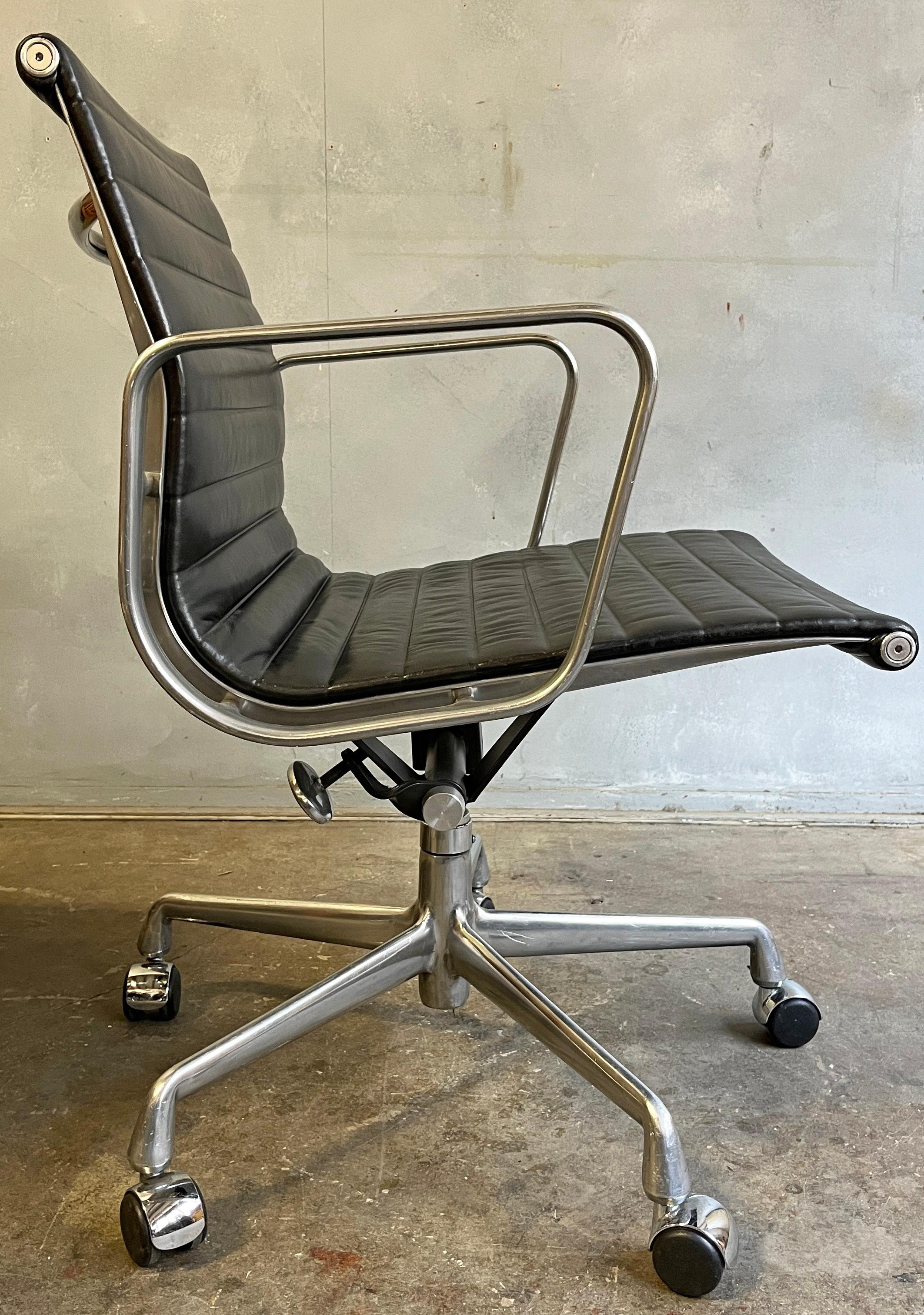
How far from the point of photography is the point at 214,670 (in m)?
1.02

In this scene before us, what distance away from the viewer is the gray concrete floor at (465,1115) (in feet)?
3.41

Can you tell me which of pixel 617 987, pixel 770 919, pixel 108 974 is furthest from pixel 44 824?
pixel 770 919

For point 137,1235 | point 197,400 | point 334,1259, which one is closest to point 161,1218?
point 137,1235

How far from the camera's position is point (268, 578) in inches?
50.7

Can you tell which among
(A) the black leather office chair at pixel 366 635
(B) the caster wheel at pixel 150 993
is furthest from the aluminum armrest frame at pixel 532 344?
(B) the caster wheel at pixel 150 993

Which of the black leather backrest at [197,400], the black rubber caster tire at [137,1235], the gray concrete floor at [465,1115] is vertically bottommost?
the gray concrete floor at [465,1115]

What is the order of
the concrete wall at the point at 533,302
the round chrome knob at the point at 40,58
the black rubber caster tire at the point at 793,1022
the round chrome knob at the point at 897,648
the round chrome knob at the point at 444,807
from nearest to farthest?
the round chrome knob at the point at 40,58 → the round chrome knob at the point at 897,648 → the round chrome knob at the point at 444,807 → the black rubber caster tire at the point at 793,1022 → the concrete wall at the point at 533,302

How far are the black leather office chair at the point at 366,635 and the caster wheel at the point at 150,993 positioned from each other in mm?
137

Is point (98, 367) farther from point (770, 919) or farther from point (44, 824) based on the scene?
point (770, 919)

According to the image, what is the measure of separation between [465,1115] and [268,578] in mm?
645

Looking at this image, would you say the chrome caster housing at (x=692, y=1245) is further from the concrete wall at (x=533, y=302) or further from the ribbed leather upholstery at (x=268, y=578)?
the concrete wall at (x=533, y=302)

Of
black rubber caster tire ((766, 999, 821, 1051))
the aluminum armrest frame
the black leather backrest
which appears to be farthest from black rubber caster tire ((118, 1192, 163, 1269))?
the aluminum armrest frame

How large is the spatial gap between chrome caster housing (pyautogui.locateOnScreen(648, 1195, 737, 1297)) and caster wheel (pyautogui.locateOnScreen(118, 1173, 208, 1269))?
16.7 inches

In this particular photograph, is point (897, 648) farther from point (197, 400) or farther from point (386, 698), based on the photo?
point (197, 400)
